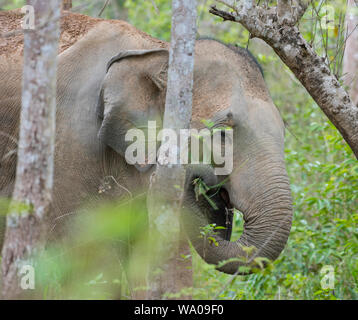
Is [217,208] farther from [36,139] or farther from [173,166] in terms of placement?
[36,139]

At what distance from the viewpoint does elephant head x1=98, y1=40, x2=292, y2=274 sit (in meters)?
4.22

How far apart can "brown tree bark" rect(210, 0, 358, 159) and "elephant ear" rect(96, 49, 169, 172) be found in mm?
622

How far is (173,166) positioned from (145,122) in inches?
31.8

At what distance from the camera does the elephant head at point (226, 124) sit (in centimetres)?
422

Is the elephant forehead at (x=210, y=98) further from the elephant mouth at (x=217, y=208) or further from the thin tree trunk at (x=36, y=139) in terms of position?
the thin tree trunk at (x=36, y=139)

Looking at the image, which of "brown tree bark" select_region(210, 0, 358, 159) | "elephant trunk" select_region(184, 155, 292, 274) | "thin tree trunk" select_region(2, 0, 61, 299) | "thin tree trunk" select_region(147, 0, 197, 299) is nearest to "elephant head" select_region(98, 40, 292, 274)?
"elephant trunk" select_region(184, 155, 292, 274)

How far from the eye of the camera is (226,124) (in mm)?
4352

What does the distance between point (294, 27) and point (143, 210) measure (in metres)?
1.67

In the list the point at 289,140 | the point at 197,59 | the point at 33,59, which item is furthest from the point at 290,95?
the point at 33,59

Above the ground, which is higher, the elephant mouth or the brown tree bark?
the brown tree bark

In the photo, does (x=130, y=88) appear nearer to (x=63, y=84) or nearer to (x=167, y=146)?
(x=63, y=84)

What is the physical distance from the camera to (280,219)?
417 cm

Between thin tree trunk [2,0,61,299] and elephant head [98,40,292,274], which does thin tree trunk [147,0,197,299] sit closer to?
elephant head [98,40,292,274]

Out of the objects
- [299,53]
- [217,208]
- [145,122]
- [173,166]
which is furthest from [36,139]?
Answer: [299,53]
